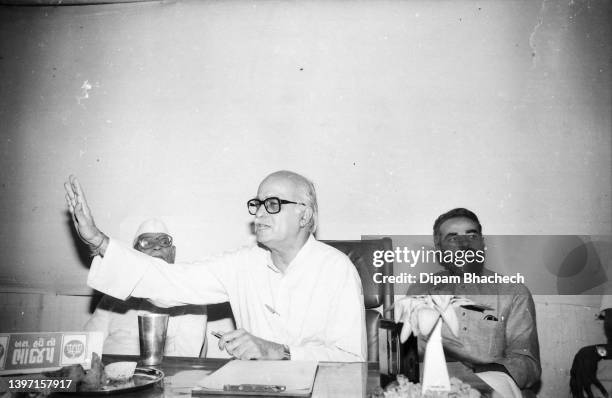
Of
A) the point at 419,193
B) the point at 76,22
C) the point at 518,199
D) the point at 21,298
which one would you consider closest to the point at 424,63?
the point at 419,193

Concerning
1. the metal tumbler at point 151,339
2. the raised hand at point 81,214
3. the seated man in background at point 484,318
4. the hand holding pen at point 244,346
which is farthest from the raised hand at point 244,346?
the seated man in background at point 484,318

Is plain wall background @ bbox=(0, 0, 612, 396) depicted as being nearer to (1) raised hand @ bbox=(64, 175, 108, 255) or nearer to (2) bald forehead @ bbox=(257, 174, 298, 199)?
(2) bald forehead @ bbox=(257, 174, 298, 199)

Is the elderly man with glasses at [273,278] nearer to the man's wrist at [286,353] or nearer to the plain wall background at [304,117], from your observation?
the man's wrist at [286,353]

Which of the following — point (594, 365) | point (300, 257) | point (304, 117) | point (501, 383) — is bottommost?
point (594, 365)

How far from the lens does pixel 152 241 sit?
216cm

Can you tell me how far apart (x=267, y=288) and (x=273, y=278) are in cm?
5

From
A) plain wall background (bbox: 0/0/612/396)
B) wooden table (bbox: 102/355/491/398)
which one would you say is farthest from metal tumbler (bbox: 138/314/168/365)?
plain wall background (bbox: 0/0/612/396)

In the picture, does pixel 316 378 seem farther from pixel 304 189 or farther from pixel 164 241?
pixel 164 241

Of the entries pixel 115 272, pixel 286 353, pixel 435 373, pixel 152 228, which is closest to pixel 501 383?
pixel 435 373

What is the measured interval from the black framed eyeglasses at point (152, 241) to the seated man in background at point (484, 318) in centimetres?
123

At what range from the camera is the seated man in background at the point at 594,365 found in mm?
2125

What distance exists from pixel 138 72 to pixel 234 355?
6.64 ft

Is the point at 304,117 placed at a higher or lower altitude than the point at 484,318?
higher

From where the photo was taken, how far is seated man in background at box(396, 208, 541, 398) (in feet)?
5.89
